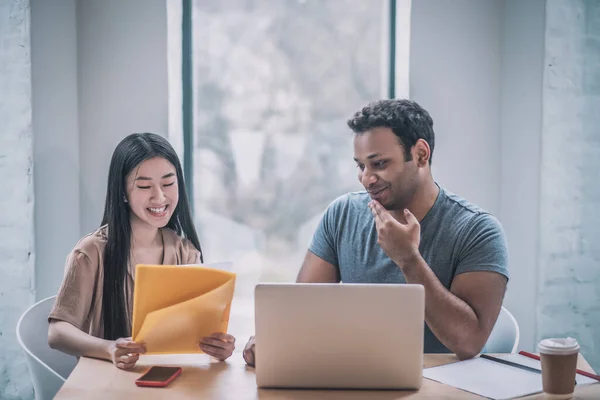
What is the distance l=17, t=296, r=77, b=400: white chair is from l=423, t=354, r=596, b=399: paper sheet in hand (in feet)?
3.28

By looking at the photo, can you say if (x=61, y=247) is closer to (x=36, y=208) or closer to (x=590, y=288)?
(x=36, y=208)

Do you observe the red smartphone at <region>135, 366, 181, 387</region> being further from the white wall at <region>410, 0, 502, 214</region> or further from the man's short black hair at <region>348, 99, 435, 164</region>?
the white wall at <region>410, 0, 502, 214</region>

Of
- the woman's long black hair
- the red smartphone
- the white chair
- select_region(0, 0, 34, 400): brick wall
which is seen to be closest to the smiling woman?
the woman's long black hair

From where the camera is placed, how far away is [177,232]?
2.16 metres

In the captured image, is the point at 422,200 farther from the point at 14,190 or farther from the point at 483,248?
the point at 14,190

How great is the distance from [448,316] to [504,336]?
1.42 ft

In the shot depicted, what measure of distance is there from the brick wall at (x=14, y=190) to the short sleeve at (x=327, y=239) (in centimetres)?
126

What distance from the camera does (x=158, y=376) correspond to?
4.85ft

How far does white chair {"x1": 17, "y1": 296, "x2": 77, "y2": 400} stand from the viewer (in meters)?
1.78

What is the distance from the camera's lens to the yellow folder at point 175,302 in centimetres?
151

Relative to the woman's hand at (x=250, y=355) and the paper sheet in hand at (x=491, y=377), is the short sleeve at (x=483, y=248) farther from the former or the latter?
the woman's hand at (x=250, y=355)

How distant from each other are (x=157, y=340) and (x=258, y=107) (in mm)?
1733

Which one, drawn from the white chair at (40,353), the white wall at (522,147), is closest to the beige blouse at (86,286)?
the white chair at (40,353)

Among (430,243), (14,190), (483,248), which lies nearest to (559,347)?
(483,248)
